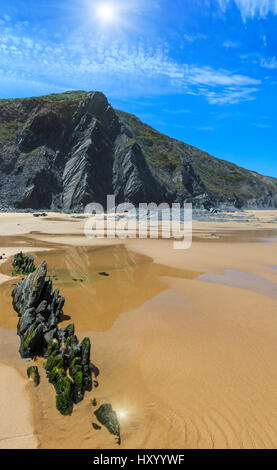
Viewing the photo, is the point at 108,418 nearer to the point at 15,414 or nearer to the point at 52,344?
the point at 15,414

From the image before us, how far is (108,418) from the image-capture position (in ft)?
11.4

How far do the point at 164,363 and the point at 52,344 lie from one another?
85.0 inches

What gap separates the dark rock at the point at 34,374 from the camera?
430 cm

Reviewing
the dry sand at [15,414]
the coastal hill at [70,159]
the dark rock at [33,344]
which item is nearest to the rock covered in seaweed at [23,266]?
the dark rock at [33,344]

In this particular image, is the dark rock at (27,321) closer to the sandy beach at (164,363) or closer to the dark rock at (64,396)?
the sandy beach at (164,363)

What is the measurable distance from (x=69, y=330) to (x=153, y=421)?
8.13 feet

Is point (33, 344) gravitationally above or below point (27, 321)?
below

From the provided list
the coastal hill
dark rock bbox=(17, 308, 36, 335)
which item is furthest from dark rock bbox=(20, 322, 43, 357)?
the coastal hill

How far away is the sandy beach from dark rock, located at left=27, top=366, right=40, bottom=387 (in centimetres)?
11

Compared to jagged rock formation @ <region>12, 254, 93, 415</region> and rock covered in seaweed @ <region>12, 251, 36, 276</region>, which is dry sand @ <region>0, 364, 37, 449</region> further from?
rock covered in seaweed @ <region>12, 251, 36, 276</region>

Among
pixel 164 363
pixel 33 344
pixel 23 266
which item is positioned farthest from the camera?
pixel 23 266

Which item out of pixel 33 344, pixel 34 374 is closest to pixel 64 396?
pixel 34 374

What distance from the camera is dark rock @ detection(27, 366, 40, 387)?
4.30 m
